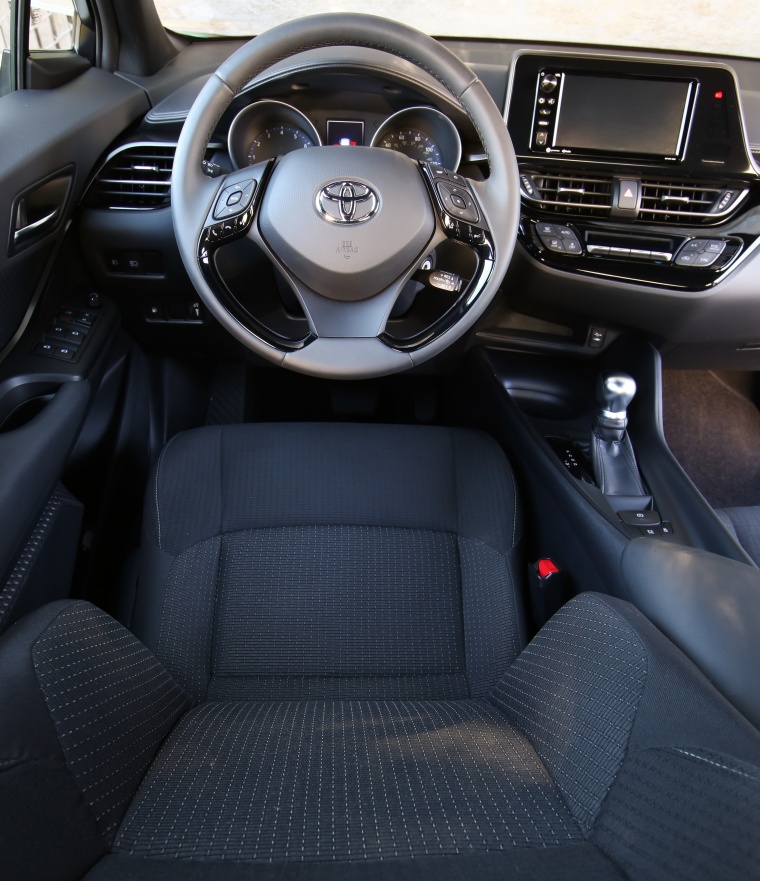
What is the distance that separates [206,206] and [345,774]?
0.76 meters

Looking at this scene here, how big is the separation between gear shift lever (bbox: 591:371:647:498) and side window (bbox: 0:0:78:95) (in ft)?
3.88

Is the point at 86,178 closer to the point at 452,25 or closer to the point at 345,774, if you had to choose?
the point at 452,25

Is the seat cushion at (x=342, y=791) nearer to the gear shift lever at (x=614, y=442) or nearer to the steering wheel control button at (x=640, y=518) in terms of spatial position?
the steering wheel control button at (x=640, y=518)

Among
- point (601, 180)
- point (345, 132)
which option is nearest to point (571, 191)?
point (601, 180)

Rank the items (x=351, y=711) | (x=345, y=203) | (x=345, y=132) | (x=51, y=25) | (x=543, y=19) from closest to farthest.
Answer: (x=351, y=711)
(x=345, y=203)
(x=345, y=132)
(x=51, y=25)
(x=543, y=19)

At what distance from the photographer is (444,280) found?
1082mm

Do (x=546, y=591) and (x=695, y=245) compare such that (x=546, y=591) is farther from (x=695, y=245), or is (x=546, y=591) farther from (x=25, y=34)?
(x=25, y=34)

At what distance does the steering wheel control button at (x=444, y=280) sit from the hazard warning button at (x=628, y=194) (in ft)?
1.23

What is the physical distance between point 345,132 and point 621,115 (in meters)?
0.51

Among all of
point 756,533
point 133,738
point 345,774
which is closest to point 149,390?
point 133,738

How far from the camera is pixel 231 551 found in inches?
40.6

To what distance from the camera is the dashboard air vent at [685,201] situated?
1.22 meters

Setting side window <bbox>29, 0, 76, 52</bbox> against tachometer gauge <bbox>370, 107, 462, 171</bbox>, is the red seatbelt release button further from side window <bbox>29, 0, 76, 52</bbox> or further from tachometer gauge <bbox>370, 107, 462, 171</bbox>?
side window <bbox>29, 0, 76, 52</bbox>

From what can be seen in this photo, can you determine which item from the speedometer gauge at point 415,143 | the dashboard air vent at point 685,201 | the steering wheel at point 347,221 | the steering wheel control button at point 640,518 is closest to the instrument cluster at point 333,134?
the speedometer gauge at point 415,143
